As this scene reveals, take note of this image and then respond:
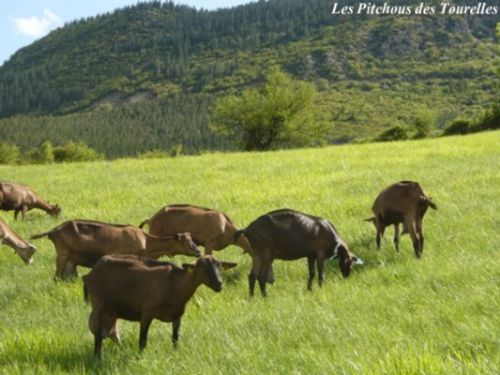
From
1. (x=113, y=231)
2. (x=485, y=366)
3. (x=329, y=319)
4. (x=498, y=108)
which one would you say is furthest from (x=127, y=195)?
(x=498, y=108)

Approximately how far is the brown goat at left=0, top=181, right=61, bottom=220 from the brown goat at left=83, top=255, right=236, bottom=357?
12.1 meters

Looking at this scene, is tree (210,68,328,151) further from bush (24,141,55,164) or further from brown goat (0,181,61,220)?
brown goat (0,181,61,220)

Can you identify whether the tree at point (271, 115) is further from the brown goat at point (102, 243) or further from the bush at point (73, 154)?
the brown goat at point (102, 243)

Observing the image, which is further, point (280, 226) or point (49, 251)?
point (49, 251)

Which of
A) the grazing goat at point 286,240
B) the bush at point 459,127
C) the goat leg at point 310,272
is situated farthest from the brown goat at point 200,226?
the bush at point 459,127

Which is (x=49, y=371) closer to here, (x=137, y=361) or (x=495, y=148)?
(x=137, y=361)

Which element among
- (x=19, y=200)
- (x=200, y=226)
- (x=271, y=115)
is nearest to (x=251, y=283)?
(x=200, y=226)

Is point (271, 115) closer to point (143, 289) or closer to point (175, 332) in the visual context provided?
point (175, 332)

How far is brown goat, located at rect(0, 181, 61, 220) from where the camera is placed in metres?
17.8

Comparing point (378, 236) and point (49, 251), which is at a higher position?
point (378, 236)

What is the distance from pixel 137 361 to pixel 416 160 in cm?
1933

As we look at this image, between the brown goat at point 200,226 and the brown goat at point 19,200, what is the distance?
26.4 ft

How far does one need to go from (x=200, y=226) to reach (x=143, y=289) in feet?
14.7

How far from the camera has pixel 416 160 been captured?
23.7m
